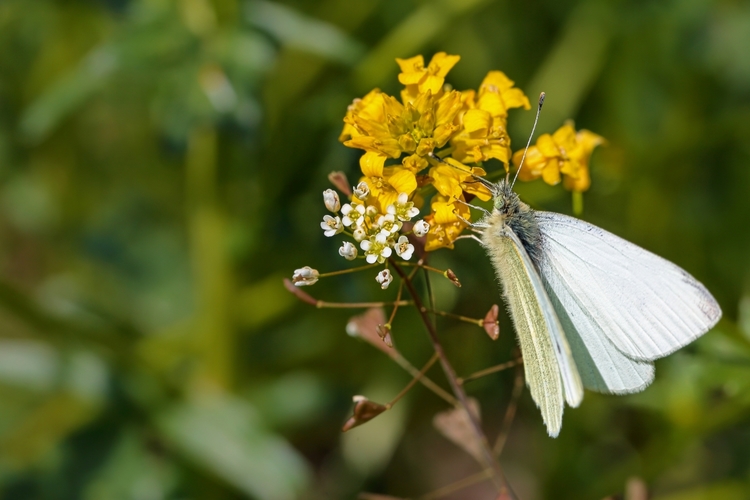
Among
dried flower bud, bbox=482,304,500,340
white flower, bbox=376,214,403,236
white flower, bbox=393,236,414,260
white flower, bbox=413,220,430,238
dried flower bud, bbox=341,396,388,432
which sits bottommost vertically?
dried flower bud, bbox=341,396,388,432

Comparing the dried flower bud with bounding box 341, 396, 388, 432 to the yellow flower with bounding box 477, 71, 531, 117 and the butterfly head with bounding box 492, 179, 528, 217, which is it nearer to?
the butterfly head with bounding box 492, 179, 528, 217

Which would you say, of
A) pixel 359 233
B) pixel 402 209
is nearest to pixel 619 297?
pixel 402 209

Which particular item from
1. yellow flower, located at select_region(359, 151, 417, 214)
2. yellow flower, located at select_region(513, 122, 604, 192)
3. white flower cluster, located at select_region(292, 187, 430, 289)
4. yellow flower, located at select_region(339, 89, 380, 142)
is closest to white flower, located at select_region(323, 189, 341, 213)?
white flower cluster, located at select_region(292, 187, 430, 289)

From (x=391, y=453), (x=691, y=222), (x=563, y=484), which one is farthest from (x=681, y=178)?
(x=391, y=453)

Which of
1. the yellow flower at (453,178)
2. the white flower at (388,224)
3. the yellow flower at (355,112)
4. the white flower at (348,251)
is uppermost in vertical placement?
the yellow flower at (355,112)

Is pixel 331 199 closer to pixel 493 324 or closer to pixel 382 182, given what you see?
pixel 382 182

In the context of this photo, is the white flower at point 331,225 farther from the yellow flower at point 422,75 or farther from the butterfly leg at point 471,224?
the yellow flower at point 422,75

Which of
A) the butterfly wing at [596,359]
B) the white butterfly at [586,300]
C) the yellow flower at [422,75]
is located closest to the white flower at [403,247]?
the white butterfly at [586,300]
